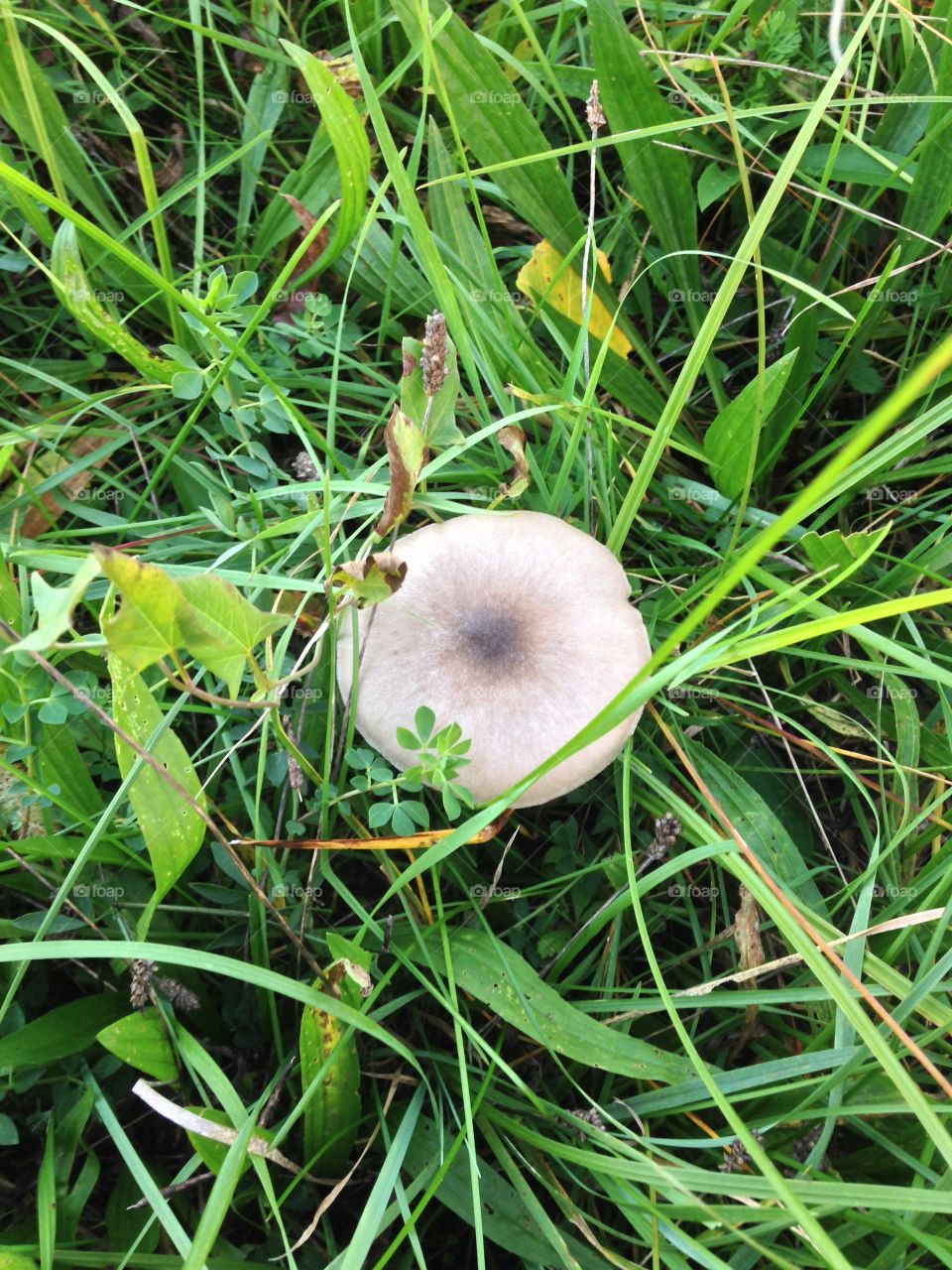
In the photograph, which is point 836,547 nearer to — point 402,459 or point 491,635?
point 491,635

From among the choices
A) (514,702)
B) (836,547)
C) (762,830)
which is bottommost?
(762,830)

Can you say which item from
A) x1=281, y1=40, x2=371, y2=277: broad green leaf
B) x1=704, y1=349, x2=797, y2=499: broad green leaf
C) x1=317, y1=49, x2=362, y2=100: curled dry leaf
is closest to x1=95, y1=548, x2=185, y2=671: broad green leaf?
x1=281, y1=40, x2=371, y2=277: broad green leaf

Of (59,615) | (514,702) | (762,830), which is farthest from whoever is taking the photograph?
(762,830)

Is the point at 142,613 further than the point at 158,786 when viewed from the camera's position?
No

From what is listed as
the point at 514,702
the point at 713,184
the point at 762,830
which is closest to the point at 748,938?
the point at 762,830

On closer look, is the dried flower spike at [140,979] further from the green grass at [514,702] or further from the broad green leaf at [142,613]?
the broad green leaf at [142,613]

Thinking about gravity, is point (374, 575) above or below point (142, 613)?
below
